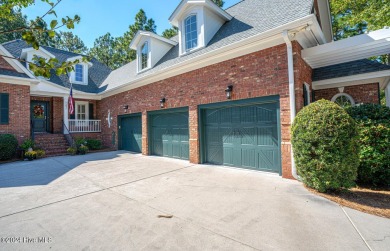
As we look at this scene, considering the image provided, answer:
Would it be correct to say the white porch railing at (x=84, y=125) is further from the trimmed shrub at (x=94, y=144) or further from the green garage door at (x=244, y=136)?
the green garage door at (x=244, y=136)

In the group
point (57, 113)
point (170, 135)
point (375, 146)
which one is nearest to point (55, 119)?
point (57, 113)

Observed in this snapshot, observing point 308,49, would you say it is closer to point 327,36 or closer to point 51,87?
point 327,36

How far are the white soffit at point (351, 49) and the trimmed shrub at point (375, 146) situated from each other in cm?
196

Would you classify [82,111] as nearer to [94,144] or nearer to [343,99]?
[94,144]

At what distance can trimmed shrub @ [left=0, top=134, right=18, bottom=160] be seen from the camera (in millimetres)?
9500

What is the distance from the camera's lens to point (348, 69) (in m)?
7.64

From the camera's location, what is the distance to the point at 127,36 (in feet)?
77.0

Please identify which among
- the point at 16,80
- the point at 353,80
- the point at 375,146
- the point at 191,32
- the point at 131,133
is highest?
the point at 191,32

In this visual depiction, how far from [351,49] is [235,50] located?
3.47 meters

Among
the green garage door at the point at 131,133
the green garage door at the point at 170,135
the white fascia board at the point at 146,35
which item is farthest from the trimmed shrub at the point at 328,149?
the green garage door at the point at 131,133

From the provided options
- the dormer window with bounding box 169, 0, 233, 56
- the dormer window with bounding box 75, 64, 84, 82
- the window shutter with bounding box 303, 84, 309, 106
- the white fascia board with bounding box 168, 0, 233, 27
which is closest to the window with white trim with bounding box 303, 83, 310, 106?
the window shutter with bounding box 303, 84, 309, 106

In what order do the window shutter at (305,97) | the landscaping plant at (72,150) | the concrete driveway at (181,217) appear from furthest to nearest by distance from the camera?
1. the landscaping plant at (72,150)
2. the window shutter at (305,97)
3. the concrete driveway at (181,217)

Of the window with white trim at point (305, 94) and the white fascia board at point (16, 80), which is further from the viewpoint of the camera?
the white fascia board at point (16, 80)

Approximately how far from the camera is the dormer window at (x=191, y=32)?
28.6ft
